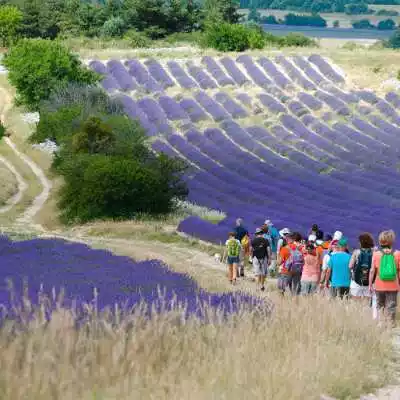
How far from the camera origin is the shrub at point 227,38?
68.6 metres

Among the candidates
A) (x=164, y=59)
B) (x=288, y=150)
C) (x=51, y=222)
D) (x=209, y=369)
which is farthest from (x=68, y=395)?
(x=164, y=59)

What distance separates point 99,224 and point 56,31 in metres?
53.5

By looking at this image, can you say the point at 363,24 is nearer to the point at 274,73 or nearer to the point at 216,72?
the point at 274,73

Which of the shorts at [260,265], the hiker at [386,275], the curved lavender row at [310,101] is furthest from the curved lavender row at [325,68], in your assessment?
the hiker at [386,275]

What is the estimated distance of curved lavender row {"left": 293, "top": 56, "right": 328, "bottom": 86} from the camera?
61.7 metres

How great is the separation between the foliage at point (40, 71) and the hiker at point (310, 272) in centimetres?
4040

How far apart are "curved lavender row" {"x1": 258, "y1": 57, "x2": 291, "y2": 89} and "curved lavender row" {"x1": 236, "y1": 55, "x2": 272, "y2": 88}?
0.40 metres

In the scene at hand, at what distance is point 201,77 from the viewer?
6153cm

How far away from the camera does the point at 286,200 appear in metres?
35.2

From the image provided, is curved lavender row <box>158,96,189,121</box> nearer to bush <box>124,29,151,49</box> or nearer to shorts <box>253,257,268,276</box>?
bush <box>124,29,151,49</box>

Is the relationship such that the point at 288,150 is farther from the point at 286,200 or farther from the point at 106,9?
the point at 106,9

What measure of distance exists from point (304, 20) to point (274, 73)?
4609 inches

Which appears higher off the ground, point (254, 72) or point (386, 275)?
point (254, 72)

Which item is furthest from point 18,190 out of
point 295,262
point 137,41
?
point 137,41
